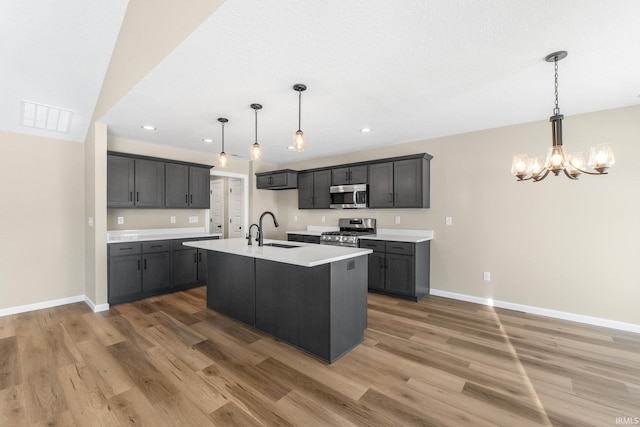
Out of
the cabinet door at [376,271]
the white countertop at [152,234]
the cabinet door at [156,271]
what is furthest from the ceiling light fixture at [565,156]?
the cabinet door at [156,271]

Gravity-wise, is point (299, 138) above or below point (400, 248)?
above

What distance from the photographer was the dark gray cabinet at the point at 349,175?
4.78m

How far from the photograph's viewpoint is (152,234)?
4543 millimetres

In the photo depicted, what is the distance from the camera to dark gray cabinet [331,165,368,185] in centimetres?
478

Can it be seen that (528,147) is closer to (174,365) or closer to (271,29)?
(271,29)

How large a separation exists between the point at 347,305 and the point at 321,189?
3.15 metres

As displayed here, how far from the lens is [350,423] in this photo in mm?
1689

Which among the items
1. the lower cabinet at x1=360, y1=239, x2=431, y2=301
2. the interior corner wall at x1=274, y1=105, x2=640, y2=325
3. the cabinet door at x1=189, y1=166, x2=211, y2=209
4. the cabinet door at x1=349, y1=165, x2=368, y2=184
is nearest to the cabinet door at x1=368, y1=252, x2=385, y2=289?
the lower cabinet at x1=360, y1=239, x2=431, y2=301

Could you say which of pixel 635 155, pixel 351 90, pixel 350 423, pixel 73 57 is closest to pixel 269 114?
pixel 351 90

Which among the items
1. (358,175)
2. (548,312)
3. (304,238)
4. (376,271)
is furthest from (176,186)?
(548,312)

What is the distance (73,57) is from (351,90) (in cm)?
290

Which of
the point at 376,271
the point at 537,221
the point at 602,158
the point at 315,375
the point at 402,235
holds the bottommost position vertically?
the point at 315,375

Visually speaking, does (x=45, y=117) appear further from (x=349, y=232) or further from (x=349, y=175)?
(x=349, y=232)

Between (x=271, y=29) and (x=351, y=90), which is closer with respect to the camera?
(x=271, y=29)
